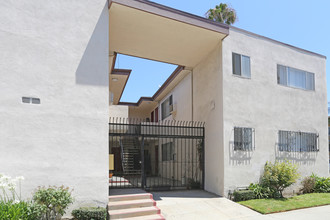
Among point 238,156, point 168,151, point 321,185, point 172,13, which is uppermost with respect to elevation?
point 172,13

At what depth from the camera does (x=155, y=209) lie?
322 inches

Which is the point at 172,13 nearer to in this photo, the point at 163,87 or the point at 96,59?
the point at 96,59

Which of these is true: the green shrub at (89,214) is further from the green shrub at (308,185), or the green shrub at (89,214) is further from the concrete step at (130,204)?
the green shrub at (308,185)

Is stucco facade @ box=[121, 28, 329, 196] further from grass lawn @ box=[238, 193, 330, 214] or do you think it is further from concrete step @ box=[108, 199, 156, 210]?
concrete step @ box=[108, 199, 156, 210]

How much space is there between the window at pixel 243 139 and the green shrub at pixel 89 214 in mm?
5821

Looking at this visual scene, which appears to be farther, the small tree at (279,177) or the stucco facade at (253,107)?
the stucco facade at (253,107)

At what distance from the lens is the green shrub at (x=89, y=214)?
289 inches

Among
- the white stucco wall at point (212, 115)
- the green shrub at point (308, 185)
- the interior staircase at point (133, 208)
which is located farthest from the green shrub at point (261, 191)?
the interior staircase at point (133, 208)

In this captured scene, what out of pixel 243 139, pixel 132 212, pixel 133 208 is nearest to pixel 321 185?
pixel 243 139

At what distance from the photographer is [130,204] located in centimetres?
823

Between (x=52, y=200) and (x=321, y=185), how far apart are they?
11.4 metres

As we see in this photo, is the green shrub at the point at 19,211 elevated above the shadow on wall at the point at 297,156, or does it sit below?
below

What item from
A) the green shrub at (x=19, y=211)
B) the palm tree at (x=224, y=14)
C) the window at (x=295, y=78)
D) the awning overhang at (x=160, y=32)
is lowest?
the green shrub at (x=19, y=211)

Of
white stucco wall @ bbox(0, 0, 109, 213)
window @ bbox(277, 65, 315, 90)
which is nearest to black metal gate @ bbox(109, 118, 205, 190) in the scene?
white stucco wall @ bbox(0, 0, 109, 213)
